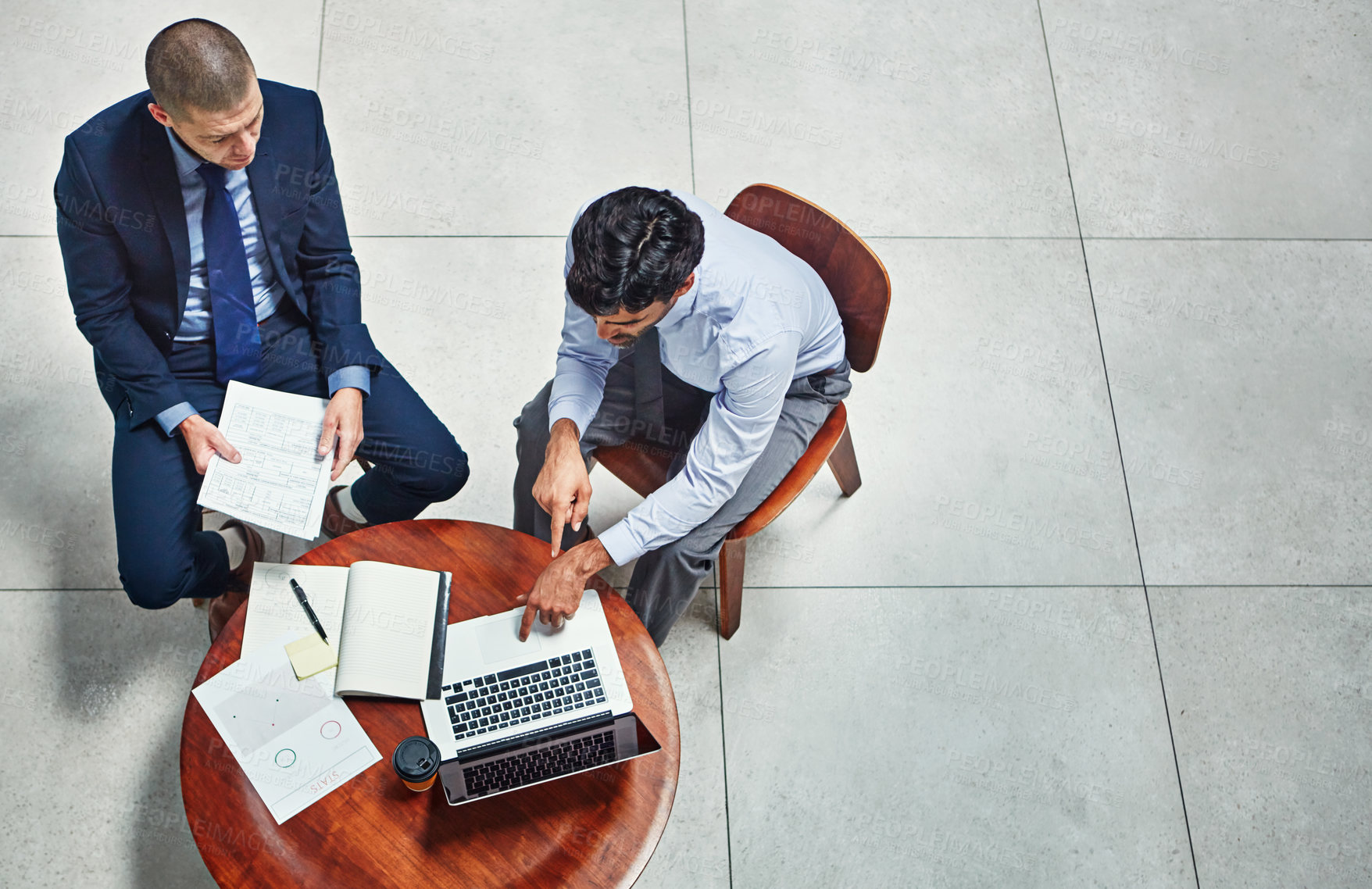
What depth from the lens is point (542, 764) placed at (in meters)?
1.56

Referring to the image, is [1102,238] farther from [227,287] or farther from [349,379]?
[227,287]

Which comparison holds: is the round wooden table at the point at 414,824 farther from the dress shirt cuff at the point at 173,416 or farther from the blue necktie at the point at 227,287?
the blue necktie at the point at 227,287

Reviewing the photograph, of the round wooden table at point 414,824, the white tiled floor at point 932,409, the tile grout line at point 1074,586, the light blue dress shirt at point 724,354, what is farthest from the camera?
the tile grout line at point 1074,586

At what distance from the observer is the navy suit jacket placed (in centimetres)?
178

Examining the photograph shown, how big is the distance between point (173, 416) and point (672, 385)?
39.7 inches

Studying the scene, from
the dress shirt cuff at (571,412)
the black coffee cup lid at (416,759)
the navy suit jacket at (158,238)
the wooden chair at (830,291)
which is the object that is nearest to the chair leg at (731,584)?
the wooden chair at (830,291)

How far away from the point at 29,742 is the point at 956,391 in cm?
243

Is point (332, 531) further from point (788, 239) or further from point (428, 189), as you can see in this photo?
point (788, 239)

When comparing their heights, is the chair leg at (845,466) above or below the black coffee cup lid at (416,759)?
below

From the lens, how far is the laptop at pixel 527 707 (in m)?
1.56

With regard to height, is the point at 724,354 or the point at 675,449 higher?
the point at 724,354

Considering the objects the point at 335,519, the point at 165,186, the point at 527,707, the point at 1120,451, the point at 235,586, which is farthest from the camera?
the point at 1120,451

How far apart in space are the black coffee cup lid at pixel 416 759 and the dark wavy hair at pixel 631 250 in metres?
0.76

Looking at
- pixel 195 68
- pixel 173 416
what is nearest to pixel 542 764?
pixel 173 416
